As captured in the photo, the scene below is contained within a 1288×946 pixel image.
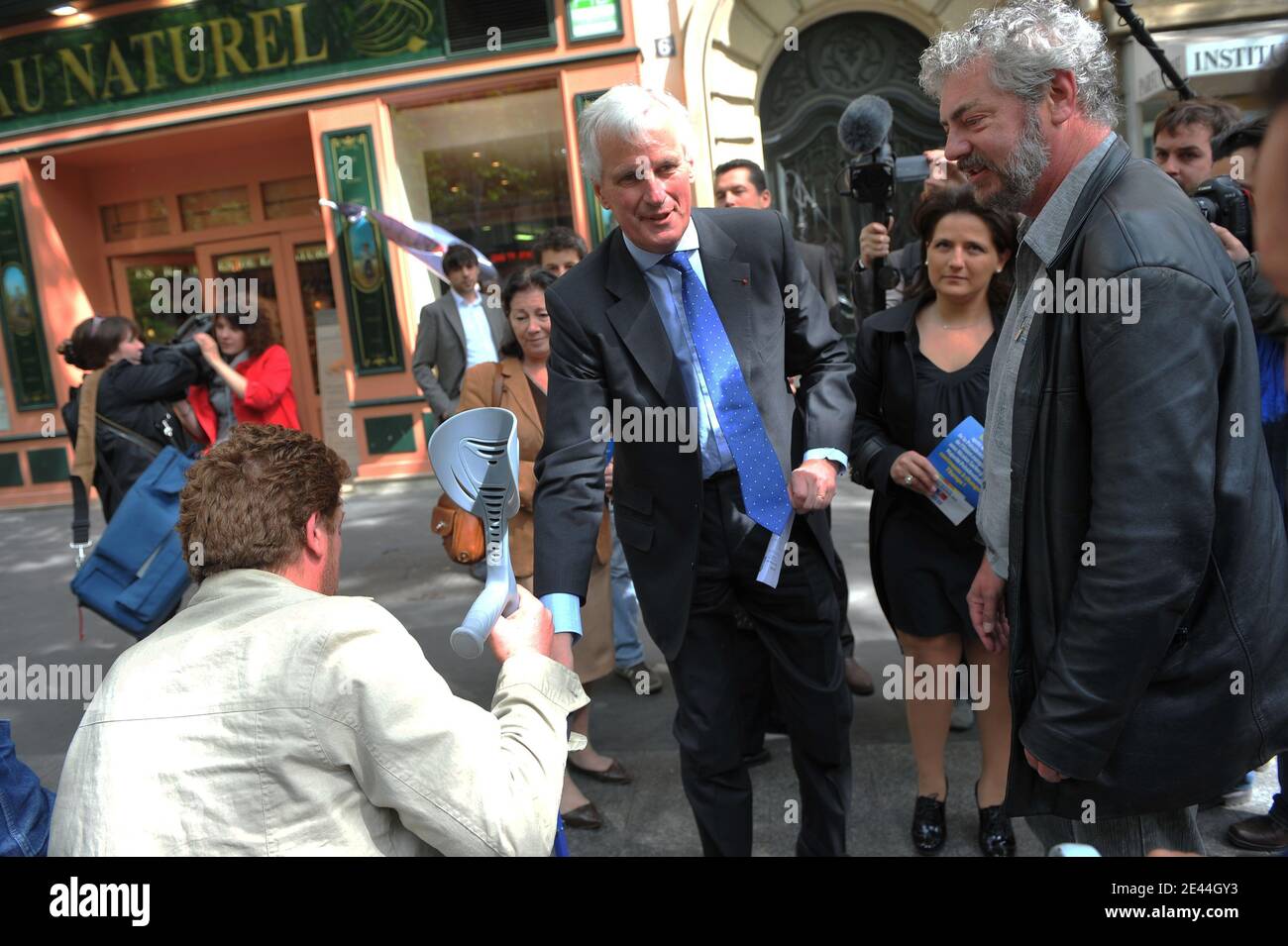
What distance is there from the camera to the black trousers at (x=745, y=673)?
2363 mm

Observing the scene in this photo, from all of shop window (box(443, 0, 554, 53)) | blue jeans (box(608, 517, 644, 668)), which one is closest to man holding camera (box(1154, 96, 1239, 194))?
blue jeans (box(608, 517, 644, 668))

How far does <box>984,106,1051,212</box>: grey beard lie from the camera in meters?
1.72

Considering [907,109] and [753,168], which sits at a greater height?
[907,109]

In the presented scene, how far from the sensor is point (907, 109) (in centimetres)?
884

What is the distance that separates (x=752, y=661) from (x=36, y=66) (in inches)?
421

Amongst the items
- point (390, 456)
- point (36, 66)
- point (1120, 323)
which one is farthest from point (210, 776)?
point (36, 66)

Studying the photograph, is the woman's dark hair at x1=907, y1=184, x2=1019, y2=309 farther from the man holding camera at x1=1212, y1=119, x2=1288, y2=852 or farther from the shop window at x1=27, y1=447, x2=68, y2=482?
the shop window at x1=27, y1=447, x2=68, y2=482

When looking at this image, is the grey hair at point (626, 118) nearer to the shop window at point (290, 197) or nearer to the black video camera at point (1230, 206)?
the black video camera at point (1230, 206)

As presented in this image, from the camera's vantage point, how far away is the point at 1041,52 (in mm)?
1688

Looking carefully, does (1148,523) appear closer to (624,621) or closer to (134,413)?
(624,621)

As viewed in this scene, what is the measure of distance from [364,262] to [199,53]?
2.59m

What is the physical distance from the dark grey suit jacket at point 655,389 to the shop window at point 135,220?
9939 mm

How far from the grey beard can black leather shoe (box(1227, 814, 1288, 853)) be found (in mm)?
2116
